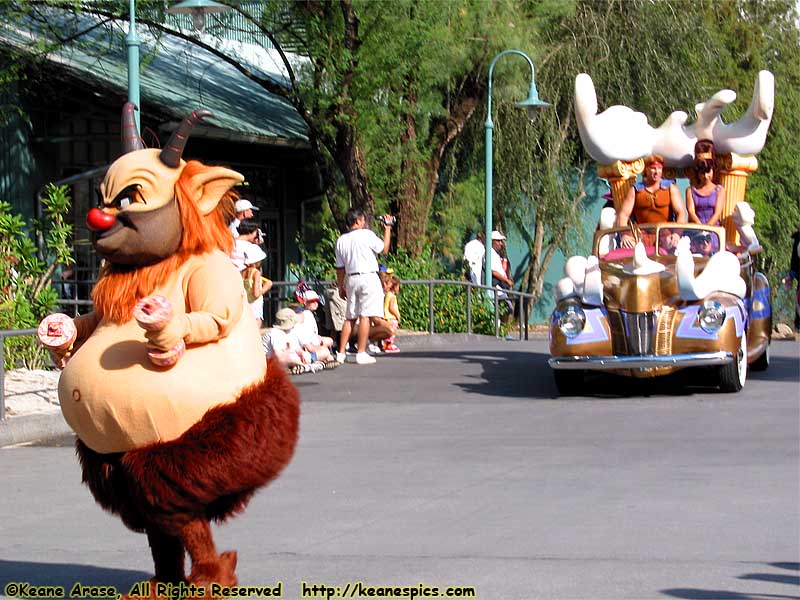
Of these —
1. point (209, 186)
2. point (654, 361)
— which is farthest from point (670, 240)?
point (209, 186)

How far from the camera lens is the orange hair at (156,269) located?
18.0ft

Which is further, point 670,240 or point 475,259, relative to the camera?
point 475,259

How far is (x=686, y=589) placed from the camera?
5891 millimetres

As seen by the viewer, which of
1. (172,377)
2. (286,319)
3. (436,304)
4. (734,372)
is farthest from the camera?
(436,304)

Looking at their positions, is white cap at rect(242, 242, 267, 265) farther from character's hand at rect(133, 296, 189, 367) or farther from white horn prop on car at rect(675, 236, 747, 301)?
character's hand at rect(133, 296, 189, 367)

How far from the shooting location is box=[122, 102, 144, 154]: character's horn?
19.6 feet

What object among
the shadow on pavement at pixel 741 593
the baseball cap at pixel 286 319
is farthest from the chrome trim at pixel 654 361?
the shadow on pavement at pixel 741 593

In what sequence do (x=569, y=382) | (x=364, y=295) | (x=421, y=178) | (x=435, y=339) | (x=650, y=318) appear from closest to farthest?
(x=650, y=318) < (x=569, y=382) < (x=364, y=295) < (x=435, y=339) < (x=421, y=178)

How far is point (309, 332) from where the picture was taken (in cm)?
1525

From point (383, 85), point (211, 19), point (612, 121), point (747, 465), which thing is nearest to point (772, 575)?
point (747, 465)

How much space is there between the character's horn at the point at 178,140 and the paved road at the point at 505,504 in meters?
1.92

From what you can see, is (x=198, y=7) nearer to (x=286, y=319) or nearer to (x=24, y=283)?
(x=286, y=319)

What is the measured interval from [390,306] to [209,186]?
12.8m

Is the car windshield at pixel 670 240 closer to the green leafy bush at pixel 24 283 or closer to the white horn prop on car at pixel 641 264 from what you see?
the white horn prop on car at pixel 641 264
